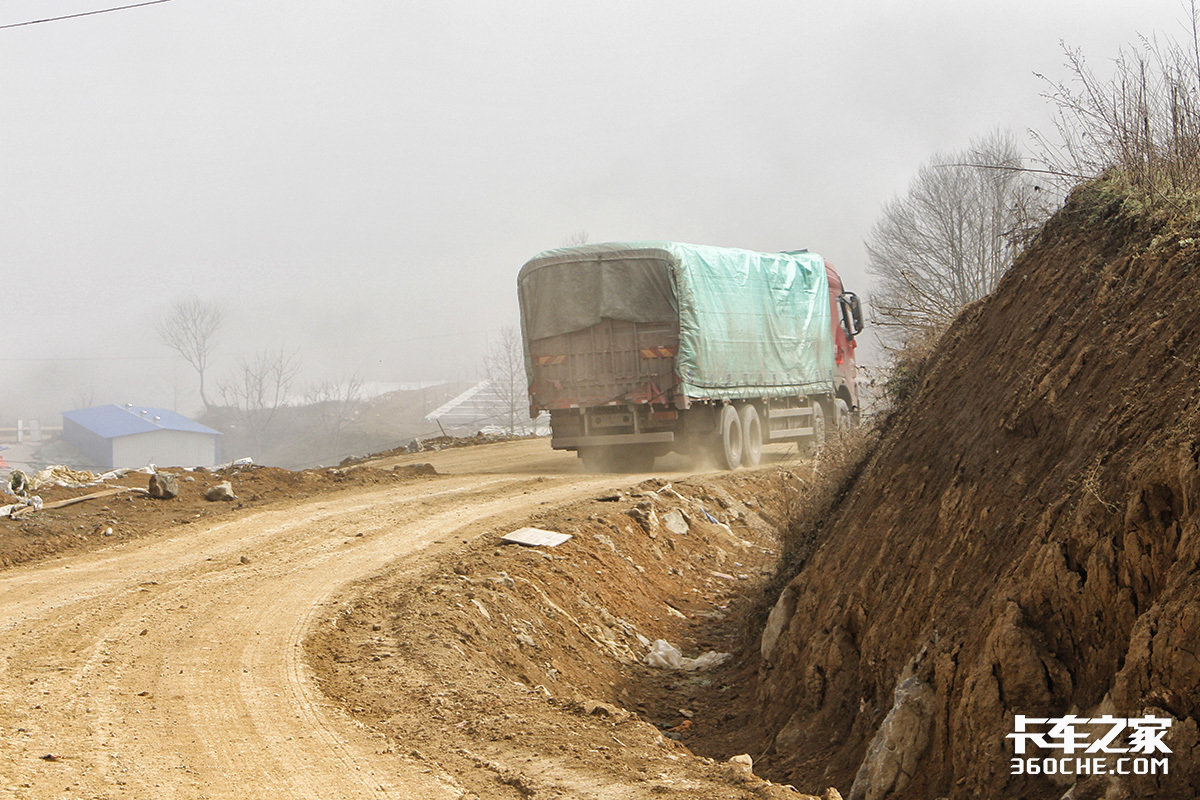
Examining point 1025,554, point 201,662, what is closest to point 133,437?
point 201,662

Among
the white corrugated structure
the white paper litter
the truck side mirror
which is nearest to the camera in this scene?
the white paper litter

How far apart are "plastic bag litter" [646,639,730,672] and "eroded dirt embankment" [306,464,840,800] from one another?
0.33 feet

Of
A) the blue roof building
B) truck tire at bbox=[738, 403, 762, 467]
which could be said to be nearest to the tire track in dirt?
truck tire at bbox=[738, 403, 762, 467]

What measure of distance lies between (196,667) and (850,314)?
1782cm

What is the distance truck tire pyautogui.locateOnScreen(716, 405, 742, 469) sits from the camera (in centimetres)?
1767

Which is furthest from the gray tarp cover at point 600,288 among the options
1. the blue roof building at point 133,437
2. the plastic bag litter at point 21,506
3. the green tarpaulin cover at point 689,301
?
the blue roof building at point 133,437

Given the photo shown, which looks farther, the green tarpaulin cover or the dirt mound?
the green tarpaulin cover

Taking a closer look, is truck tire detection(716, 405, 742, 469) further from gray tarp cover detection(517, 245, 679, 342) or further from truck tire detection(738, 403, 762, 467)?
gray tarp cover detection(517, 245, 679, 342)

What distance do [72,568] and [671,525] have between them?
7.07m

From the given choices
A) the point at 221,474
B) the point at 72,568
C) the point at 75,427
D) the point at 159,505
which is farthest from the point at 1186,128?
the point at 75,427

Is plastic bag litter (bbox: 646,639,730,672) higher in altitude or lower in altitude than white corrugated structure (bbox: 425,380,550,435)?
lower

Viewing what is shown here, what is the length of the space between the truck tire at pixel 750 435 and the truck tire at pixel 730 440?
0.16 meters

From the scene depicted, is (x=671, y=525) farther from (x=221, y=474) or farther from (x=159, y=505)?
(x=221, y=474)

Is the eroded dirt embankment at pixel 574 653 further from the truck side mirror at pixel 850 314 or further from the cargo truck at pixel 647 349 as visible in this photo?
the truck side mirror at pixel 850 314
